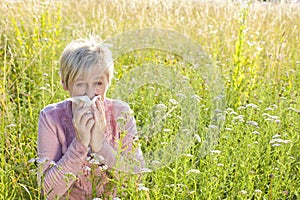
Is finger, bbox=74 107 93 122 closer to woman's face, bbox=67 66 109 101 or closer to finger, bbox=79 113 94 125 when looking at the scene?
finger, bbox=79 113 94 125

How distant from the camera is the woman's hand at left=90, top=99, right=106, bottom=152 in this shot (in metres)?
1.82

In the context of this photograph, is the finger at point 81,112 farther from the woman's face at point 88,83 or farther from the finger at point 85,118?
the woman's face at point 88,83

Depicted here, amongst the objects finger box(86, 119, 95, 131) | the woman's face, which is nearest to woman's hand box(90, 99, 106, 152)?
finger box(86, 119, 95, 131)

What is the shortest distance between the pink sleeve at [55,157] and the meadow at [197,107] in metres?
0.09

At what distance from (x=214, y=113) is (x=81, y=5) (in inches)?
160

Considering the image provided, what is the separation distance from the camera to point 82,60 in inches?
78.3

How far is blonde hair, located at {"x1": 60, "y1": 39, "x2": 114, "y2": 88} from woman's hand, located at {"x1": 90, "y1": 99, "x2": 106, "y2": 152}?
0.21m

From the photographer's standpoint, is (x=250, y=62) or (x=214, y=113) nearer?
(x=214, y=113)

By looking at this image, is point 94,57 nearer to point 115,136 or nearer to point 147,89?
point 115,136

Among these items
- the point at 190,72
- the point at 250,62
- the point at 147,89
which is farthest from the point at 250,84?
the point at 147,89

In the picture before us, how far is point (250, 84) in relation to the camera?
3711 mm

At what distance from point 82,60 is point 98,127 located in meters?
0.32

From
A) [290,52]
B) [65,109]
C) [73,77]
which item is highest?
[73,77]

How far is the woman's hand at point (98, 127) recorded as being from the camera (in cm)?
182
